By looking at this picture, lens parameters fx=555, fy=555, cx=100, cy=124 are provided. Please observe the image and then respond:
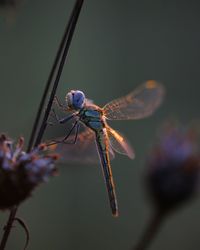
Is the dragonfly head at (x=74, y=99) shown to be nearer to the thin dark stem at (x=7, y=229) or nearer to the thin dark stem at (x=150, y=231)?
the thin dark stem at (x=7, y=229)

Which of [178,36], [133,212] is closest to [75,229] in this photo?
[133,212]

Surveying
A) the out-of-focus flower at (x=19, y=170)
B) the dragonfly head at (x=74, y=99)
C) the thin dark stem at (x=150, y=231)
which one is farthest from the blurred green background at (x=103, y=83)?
the thin dark stem at (x=150, y=231)

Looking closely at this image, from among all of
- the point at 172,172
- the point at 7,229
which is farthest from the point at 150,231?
the point at 7,229

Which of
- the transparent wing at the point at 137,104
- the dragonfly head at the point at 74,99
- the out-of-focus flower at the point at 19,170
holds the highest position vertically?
the dragonfly head at the point at 74,99

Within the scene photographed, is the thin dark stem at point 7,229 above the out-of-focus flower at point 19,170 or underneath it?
underneath

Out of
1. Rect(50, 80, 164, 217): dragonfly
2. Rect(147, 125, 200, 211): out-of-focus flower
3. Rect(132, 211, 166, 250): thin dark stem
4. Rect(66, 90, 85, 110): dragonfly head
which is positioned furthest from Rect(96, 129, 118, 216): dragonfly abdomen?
Rect(132, 211, 166, 250): thin dark stem

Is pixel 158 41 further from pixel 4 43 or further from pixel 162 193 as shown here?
pixel 162 193

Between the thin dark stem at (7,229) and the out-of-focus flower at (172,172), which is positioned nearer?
the out-of-focus flower at (172,172)
